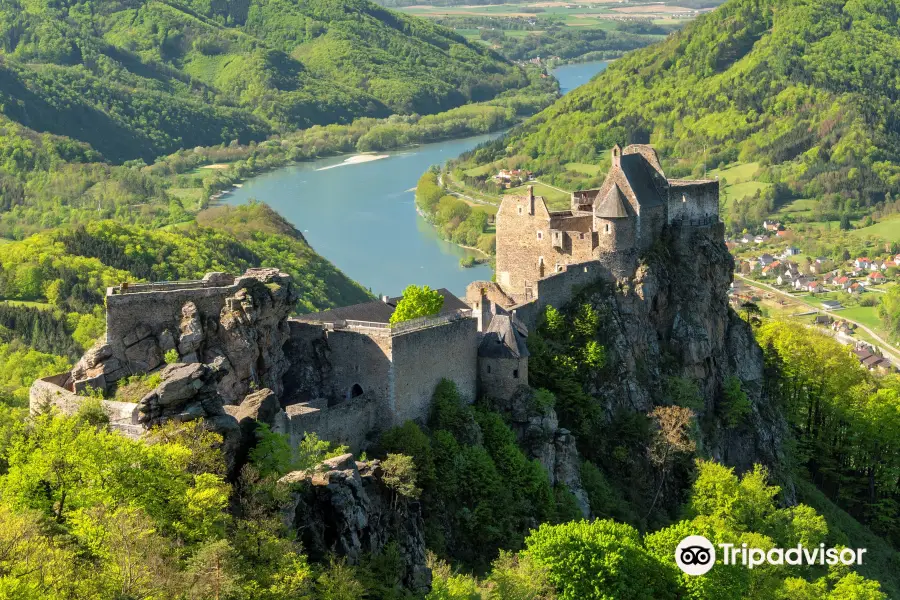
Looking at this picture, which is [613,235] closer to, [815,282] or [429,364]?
[429,364]

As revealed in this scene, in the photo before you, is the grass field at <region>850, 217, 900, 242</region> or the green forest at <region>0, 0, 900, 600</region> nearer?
the green forest at <region>0, 0, 900, 600</region>


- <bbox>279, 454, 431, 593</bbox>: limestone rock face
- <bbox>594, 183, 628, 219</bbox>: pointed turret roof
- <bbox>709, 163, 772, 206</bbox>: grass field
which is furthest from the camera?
<bbox>709, 163, 772, 206</bbox>: grass field

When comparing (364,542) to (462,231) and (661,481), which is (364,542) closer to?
(661,481)

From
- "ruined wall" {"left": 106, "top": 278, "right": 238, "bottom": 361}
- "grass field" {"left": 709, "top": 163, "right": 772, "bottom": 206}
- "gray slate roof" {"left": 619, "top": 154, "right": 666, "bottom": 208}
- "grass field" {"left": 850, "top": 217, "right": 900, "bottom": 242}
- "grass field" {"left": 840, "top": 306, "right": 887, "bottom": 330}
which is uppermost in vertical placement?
"gray slate roof" {"left": 619, "top": 154, "right": 666, "bottom": 208}

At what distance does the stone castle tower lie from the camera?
166 feet

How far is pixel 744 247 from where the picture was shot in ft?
518

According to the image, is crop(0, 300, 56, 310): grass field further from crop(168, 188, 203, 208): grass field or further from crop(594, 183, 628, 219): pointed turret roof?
crop(168, 188, 203, 208): grass field

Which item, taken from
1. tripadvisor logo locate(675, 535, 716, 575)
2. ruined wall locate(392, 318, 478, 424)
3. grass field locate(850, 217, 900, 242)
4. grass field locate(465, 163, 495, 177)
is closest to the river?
grass field locate(465, 163, 495, 177)

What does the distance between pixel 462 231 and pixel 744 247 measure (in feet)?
142

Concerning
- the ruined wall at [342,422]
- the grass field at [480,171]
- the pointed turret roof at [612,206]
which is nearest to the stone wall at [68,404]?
the ruined wall at [342,422]

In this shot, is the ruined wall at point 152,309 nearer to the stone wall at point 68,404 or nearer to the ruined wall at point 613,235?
the stone wall at point 68,404

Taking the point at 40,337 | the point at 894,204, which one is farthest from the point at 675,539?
the point at 894,204

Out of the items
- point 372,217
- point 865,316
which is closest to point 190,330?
point 372,217

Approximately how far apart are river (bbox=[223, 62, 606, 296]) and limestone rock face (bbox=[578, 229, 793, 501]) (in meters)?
46.4
